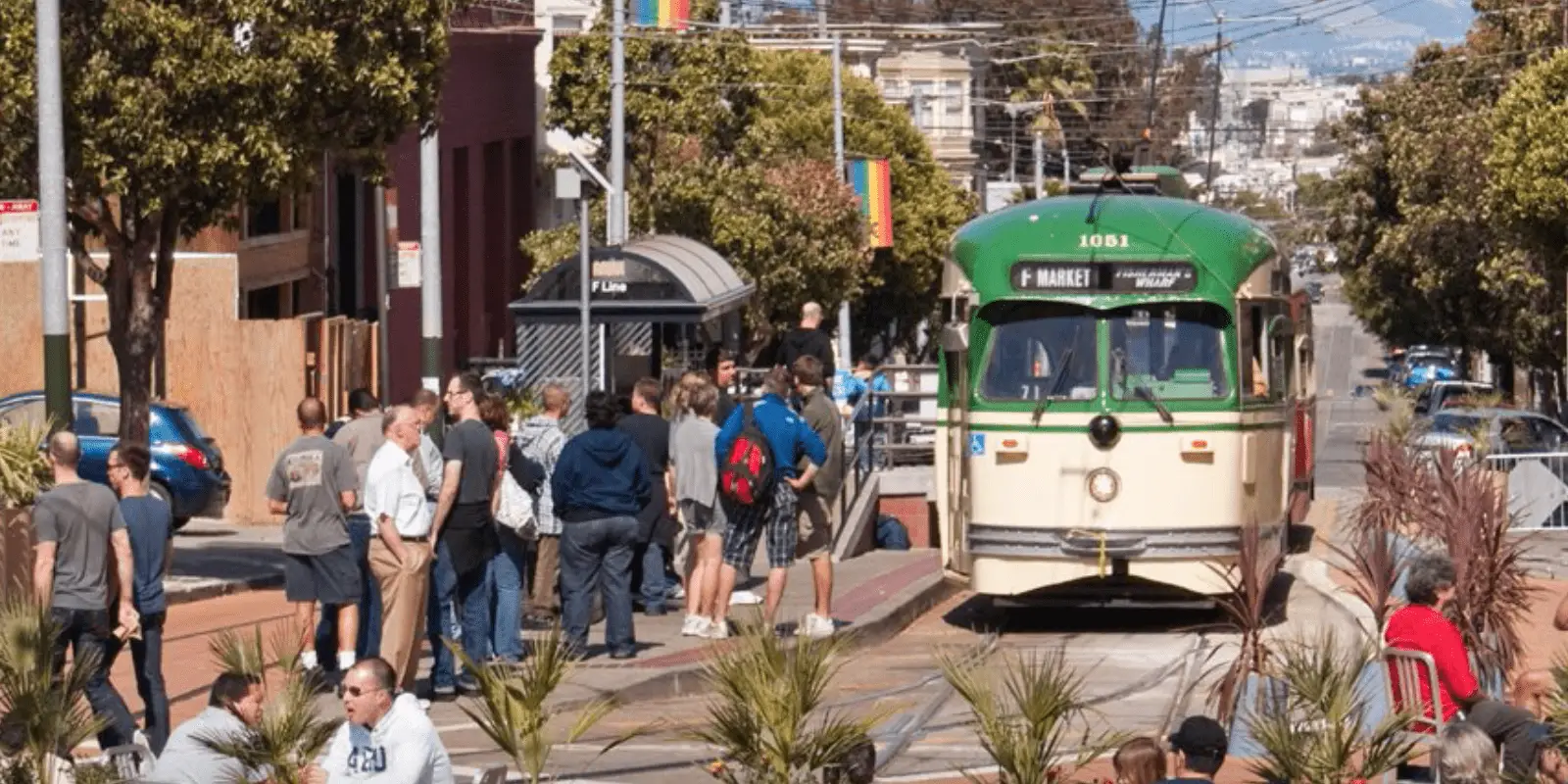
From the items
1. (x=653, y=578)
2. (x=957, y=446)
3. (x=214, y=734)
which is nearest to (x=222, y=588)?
(x=653, y=578)

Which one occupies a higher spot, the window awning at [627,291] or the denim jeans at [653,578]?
the window awning at [627,291]

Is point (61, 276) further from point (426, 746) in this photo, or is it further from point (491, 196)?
point (491, 196)

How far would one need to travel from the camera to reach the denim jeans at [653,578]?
67.7 ft

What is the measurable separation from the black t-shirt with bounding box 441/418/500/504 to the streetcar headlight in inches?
221

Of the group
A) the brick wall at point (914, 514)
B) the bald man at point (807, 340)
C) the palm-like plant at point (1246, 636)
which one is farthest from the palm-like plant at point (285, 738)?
the brick wall at point (914, 514)

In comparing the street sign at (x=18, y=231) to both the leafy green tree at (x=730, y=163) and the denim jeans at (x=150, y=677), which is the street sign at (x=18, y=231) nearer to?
the denim jeans at (x=150, y=677)

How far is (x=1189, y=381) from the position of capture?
20.4 m

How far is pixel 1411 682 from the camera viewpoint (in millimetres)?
12586

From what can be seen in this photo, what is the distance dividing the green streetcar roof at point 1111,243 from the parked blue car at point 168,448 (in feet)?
33.7

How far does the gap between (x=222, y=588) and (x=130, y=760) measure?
43.0 ft

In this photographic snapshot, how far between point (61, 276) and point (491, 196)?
35485mm

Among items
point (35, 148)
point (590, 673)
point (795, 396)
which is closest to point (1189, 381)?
point (795, 396)

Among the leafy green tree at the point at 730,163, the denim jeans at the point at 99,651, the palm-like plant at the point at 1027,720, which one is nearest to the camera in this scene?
the palm-like plant at the point at 1027,720

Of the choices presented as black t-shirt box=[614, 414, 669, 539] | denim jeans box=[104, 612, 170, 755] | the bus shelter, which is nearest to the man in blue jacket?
black t-shirt box=[614, 414, 669, 539]
